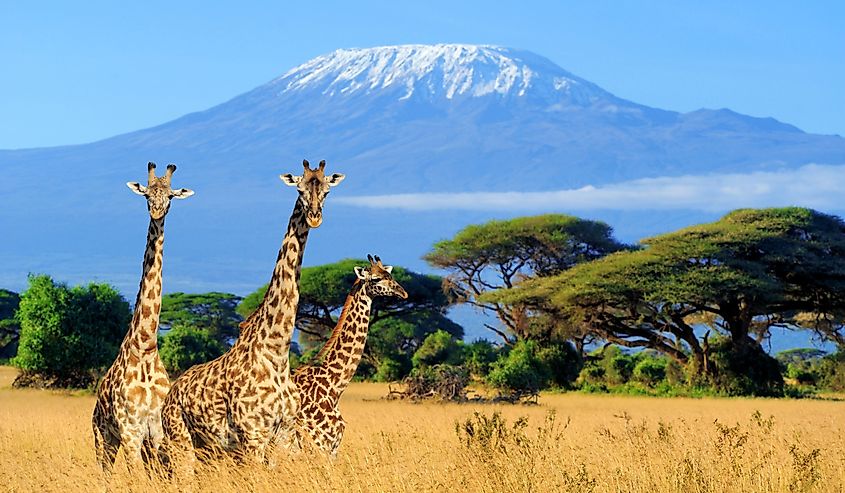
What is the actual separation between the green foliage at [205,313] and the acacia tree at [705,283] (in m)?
26.7

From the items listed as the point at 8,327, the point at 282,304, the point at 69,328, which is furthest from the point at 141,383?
the point at 8,327

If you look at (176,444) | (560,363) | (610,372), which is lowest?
(610,372)

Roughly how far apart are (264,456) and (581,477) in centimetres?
303

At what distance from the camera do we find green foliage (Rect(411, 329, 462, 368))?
165 ft

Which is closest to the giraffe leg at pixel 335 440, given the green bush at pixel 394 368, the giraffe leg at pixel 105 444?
the giraffe leg at pixel 105 444

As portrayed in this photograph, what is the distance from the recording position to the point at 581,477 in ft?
35.9

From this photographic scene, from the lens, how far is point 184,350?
42.6 metres

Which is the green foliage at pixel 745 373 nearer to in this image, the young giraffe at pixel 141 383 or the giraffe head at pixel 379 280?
the giraffe head at pixel 379 280

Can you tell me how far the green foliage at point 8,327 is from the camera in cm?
6856

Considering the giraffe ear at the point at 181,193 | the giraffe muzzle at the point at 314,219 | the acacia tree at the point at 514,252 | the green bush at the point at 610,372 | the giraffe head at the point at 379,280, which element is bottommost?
the green bush at the point at 610,372

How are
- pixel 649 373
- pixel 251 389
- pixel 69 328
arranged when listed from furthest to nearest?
pixel 649 373
pixel 69 328
pixel 251 389

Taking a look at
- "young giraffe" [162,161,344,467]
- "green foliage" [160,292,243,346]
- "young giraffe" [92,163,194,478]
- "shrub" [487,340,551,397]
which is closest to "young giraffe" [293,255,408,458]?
"young giraffe" [162,161,344,467]

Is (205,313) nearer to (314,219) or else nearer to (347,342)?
(347,342)

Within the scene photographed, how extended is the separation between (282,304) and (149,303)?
1467mm
